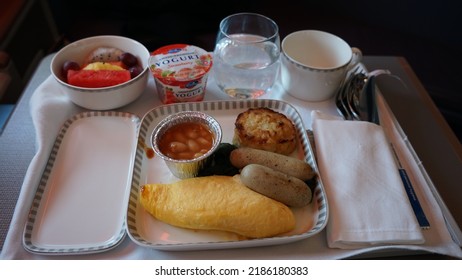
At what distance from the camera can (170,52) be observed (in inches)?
39.4

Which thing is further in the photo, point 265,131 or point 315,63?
point 315,63

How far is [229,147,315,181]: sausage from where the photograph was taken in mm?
776

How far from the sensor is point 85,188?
818mm

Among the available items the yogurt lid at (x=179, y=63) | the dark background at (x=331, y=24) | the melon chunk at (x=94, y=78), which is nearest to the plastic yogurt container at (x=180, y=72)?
the yogurt lid at (x=179, y=63)

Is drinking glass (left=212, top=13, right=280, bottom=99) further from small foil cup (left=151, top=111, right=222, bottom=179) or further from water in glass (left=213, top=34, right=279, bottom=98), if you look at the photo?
small foil cup (left=151, top=111, right=222, bottom=179)

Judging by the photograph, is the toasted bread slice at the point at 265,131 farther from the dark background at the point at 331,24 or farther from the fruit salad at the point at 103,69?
the dark background at the point at 331,24

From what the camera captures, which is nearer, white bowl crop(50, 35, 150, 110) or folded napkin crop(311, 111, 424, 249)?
folded napkin crop(311, 111, 424, 249)

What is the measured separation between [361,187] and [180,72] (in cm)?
53

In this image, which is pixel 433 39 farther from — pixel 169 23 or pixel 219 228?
pixel 219 228

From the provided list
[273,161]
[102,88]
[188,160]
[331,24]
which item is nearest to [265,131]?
[273,161]

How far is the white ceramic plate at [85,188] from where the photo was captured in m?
0.72

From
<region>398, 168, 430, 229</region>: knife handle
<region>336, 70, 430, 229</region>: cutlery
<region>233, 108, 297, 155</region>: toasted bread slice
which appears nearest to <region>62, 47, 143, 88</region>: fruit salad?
<region>233, 108, 297, 155</region>: toasted bread slice

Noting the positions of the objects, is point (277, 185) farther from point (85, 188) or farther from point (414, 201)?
point (85, 188)

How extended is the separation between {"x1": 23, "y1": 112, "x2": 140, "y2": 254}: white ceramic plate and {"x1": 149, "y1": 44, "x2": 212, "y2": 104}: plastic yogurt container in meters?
0.12
